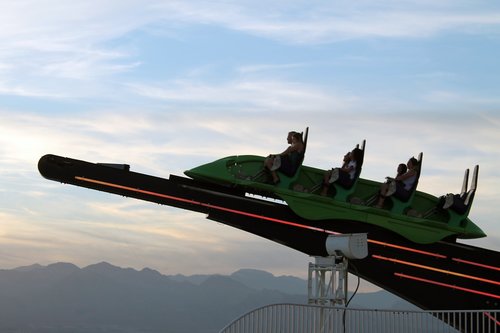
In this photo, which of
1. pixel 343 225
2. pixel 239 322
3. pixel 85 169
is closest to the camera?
pixel 239 322

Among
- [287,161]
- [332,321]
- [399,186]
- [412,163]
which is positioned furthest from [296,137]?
[332,321]

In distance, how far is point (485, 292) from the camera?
24531mm

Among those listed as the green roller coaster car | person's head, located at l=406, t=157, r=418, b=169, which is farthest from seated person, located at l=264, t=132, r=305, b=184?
person's head, located at l=406, t=157, r=418, b=169

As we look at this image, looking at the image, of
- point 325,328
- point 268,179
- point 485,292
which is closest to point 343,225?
point 268,179

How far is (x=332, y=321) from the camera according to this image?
18.2 metres

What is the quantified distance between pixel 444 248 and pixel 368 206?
230 cm

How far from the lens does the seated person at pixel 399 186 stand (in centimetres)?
2372

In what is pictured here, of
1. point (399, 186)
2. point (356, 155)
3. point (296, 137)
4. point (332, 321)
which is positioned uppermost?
point (296, 137)

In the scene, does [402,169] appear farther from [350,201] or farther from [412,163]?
[350,201]

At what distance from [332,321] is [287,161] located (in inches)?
212

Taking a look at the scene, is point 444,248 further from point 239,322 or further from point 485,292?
point 239,322

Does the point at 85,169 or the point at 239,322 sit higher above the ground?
the point at 85,169

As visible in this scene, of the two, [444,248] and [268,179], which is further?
[444,248]

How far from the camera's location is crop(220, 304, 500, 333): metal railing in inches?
689
